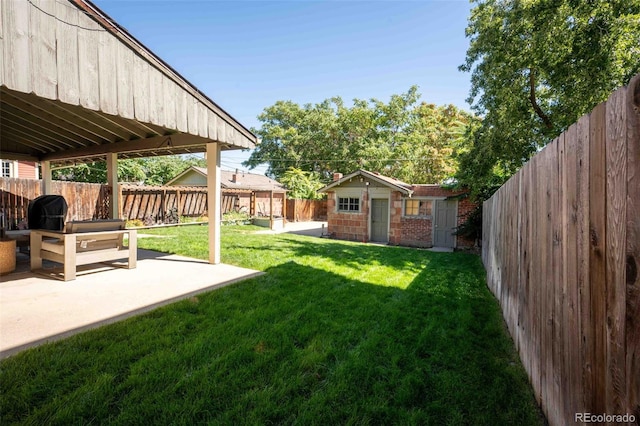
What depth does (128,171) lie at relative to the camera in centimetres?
2223

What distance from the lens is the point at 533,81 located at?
31.2ft

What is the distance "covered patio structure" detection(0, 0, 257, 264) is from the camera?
3246 millimetres

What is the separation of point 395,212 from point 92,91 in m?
11.7

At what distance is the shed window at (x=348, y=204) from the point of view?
14.6 m

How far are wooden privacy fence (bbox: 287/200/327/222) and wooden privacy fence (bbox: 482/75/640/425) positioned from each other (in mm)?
22442

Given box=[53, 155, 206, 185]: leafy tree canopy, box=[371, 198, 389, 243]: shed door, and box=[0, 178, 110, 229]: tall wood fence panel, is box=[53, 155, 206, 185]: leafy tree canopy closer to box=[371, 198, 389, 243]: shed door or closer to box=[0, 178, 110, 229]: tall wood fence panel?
box=[0, 178, 110, 229]: tall wood fence panel

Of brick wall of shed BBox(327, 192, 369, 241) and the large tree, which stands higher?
the large tree

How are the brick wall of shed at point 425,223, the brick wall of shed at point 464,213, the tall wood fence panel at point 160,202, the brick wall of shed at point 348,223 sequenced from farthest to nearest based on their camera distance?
the tall wood fence panel at point 160,202, the brick wall of shed at point 348,223, the brick wall of shed at point 425,223, the brick wall of shed at point 464,213

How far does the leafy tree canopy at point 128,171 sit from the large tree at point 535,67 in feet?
49.2

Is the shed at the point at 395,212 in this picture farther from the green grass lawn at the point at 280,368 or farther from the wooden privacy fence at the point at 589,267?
the wooden privacy fence at the point at 589,267

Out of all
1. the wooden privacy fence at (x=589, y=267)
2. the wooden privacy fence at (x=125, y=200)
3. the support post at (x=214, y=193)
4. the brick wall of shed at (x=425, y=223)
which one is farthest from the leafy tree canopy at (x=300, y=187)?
the wooden privacy fence at (x=589, y=267)

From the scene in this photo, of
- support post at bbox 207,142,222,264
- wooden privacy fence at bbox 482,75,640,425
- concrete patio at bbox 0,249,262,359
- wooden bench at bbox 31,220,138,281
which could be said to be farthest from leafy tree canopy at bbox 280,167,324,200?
wooden privacy fence at bbox 482,75,640,425

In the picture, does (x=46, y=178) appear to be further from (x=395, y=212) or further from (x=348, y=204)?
(x=395, y=212)

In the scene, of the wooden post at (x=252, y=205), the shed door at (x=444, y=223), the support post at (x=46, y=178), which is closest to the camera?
the support post at (x=46, y=178)
